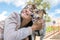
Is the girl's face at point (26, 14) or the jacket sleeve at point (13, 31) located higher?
the girl's face at point (26, 14)

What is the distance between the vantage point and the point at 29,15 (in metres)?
1.44

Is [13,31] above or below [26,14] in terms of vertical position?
below

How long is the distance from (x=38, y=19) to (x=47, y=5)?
2.60 feet

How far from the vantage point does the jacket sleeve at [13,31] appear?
4.35 feet

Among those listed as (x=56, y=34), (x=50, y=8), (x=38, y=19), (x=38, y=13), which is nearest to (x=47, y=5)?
(x=50, y=8)

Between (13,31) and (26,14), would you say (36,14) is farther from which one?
(13,31)

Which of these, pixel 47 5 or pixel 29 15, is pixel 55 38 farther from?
pixel 29 15

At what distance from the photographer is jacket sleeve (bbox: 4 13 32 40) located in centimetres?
133

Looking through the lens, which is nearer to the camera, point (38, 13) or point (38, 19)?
point (38, 19)

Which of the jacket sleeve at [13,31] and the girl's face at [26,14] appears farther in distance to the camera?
the girl's face at [26,14]

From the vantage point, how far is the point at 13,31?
136cm

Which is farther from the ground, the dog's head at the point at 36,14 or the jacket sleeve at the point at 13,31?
the dog's head at the point at 36,14

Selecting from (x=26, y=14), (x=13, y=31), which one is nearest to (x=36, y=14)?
(x=26, y=14)

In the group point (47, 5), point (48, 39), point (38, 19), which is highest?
point (47, 5)
